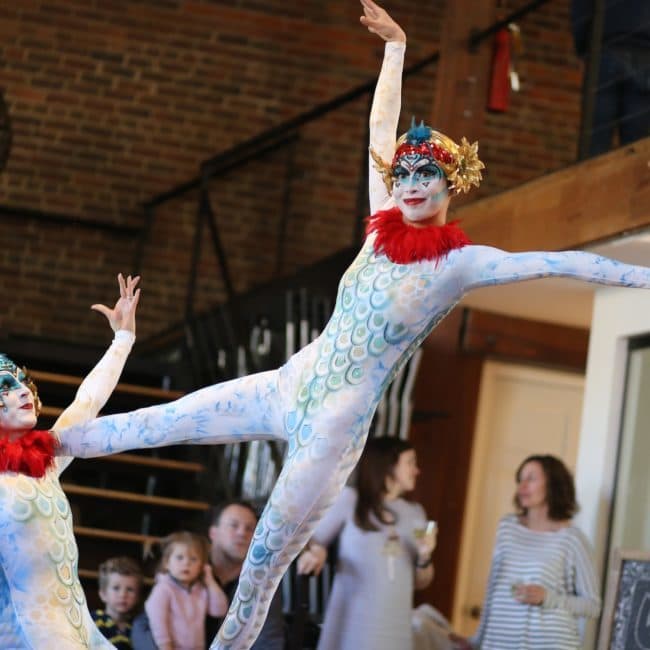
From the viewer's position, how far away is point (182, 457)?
7.50 m

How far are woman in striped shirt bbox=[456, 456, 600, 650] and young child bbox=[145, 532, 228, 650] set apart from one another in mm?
1038

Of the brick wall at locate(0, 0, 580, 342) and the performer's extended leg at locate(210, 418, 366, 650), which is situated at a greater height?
the brick wall at locate(0, 0, 580, 342)

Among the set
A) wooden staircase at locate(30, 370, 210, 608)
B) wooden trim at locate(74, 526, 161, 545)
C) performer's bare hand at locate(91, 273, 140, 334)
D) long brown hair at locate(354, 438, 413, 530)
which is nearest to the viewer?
performer's bare hand at locate(91, 273, 140, 334)

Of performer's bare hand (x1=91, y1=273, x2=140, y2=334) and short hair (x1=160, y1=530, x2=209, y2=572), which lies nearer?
performer's bare hand (x1=91, y1=273, x2=140, y2=334)

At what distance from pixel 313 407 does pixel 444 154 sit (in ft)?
2.23

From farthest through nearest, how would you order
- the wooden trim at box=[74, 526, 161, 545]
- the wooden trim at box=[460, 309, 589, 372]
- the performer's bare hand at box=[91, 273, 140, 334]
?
the wooden trim at box=[460, 309, 589, 372], the wooden trim at box=[74, 526, 161, 545], the performer's bare hand at box=[91, 273, 140, 334]

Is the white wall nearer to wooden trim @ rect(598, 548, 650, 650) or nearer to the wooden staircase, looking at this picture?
wooden trim @ rect(598, 548, 650, 650)

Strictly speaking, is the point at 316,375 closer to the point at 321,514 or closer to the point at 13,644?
the point at 321,514

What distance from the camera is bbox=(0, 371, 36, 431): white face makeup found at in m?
3.85

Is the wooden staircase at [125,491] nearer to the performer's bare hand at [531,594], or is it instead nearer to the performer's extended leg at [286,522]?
the performer's bare hand at [531,594]

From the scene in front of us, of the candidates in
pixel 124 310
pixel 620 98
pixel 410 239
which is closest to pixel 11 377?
pixel 124 310

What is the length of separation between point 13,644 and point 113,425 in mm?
580

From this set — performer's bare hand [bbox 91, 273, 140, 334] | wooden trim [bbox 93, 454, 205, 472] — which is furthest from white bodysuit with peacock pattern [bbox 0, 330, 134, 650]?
wooden trim [bbox 93, 454, 205, 472]

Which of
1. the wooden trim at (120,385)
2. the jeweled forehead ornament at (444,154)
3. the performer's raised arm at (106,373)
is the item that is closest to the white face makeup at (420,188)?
the jeweled forehead ornament at (444,154)
